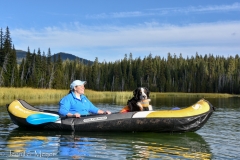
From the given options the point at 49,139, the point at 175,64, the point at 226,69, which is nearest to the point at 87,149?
the point at 49,139

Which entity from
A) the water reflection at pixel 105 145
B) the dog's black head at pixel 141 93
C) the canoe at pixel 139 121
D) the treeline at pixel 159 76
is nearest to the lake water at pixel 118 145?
the water reflection at pixel 105 145

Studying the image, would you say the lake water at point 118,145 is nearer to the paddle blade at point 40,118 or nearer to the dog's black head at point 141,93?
the paddle blade at point 40,118

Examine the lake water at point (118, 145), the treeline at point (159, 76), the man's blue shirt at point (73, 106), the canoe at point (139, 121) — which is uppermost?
the treeline at point (159, 76)

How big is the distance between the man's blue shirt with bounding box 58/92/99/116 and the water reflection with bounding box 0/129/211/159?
77cm

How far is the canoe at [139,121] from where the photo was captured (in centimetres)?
1001

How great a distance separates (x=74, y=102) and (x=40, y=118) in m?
1.17

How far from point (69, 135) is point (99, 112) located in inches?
59.8

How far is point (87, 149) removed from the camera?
306 inches

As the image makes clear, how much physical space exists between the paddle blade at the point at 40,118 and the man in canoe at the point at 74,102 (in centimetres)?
29

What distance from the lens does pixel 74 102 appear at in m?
10.5

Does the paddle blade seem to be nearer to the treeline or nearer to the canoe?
the canoe

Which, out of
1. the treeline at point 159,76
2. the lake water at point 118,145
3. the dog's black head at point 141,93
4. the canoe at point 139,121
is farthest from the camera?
the treeline at point 159,76

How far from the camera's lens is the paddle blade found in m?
10.3

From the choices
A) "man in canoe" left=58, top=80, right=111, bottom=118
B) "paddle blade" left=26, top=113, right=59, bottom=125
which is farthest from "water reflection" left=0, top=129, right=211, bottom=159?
"man in canoe" left=58, top=80, right=111, bottom=118
